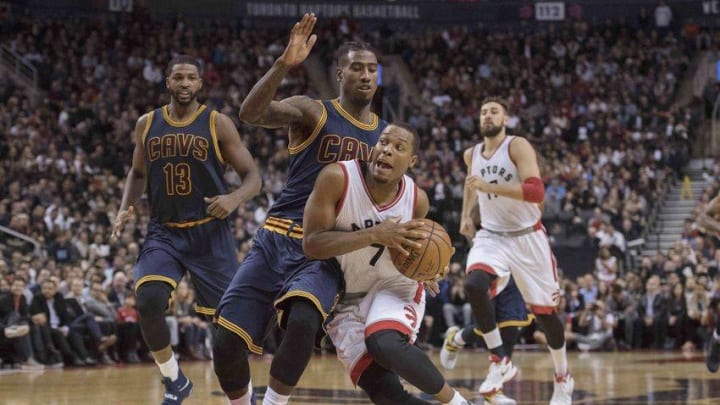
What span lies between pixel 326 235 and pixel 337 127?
95cm

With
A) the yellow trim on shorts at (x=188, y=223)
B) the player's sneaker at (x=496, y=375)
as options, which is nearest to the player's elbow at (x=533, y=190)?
the player's sneaker at (x=496, y=375)

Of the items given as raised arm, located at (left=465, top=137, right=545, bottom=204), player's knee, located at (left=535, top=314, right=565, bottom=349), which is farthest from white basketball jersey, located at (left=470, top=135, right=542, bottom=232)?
player's knee, located at (left=535, top=314, right=565, bottom=349)

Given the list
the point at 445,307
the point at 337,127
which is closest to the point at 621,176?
the point at 445,307

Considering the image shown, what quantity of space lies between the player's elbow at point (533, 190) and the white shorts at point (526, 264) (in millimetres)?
571

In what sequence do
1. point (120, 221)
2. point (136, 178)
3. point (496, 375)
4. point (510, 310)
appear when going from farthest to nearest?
point (510, 310)
point (496, 375)
point (136, 178)
point (120, 221)

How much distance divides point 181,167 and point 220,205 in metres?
0.49

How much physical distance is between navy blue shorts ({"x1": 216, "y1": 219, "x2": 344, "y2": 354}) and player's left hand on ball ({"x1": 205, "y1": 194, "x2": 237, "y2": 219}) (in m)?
1.00

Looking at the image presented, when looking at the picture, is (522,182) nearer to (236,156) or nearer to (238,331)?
(236,156)

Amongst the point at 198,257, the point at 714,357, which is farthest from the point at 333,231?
the point at 714,357

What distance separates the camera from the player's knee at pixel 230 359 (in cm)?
583

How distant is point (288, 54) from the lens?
5617 mm

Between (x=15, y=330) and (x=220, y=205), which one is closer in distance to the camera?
(x=220, y=205)

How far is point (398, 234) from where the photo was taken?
5.35 m

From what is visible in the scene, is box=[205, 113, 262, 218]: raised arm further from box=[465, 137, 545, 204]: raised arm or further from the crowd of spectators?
the crowd of spectators
